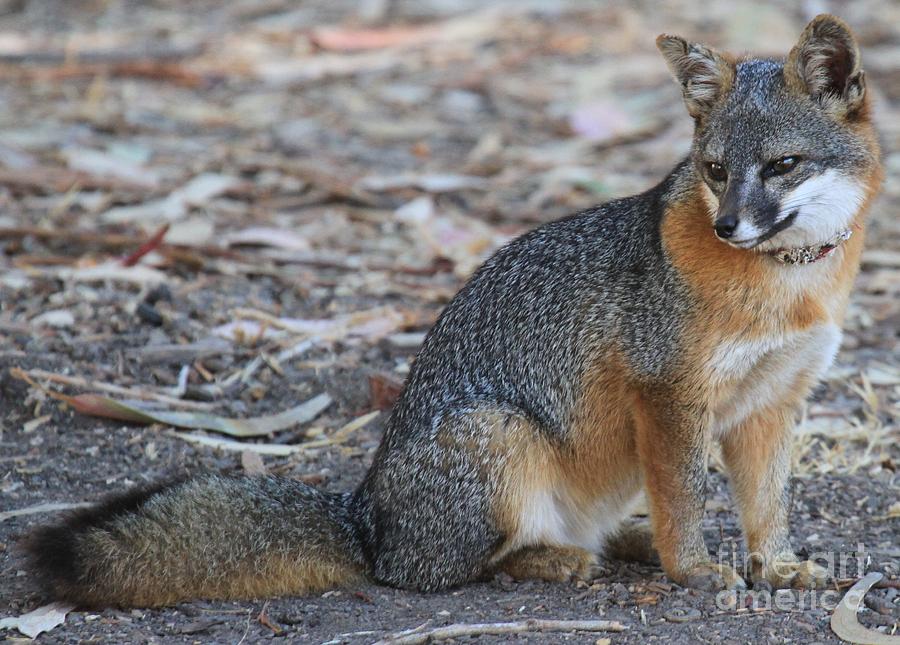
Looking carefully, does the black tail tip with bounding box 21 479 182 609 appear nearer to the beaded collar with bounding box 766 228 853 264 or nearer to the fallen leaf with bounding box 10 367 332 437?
the fallen leaf with bounding box 10 367 332 437

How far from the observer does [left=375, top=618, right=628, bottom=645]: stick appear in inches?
178

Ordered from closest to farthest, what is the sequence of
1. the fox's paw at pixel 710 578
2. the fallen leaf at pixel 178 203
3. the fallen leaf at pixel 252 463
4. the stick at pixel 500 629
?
the stick at pixel 500 629 → the fox's paw at pixel 710 578 → the fallen leaf at pixel 252 463 → the fallen leaf at pixel 178 203

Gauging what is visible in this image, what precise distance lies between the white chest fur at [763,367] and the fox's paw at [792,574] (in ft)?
2.10

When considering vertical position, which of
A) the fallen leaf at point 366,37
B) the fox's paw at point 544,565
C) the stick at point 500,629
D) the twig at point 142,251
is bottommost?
the fox's paw at point 544,565

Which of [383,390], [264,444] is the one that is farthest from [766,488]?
[264,444]

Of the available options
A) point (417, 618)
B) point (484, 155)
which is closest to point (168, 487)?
point (417, 618)

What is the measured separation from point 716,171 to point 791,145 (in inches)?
12.6

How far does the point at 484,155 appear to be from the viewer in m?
11.5

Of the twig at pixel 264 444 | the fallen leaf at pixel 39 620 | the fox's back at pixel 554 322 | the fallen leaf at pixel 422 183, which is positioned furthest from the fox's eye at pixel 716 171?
the fallen leaf at pixel 422 183

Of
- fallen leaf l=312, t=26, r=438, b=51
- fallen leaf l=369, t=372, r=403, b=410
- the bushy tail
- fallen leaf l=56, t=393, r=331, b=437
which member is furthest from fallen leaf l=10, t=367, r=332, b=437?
fallen leaf l=312, t=26, r=438, b=51

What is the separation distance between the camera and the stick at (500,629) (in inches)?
178

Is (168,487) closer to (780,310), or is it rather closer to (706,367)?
(706,367)

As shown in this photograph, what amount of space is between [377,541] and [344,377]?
6.14 ft

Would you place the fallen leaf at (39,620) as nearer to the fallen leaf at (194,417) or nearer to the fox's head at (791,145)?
the fallen leaf at (194,417)
